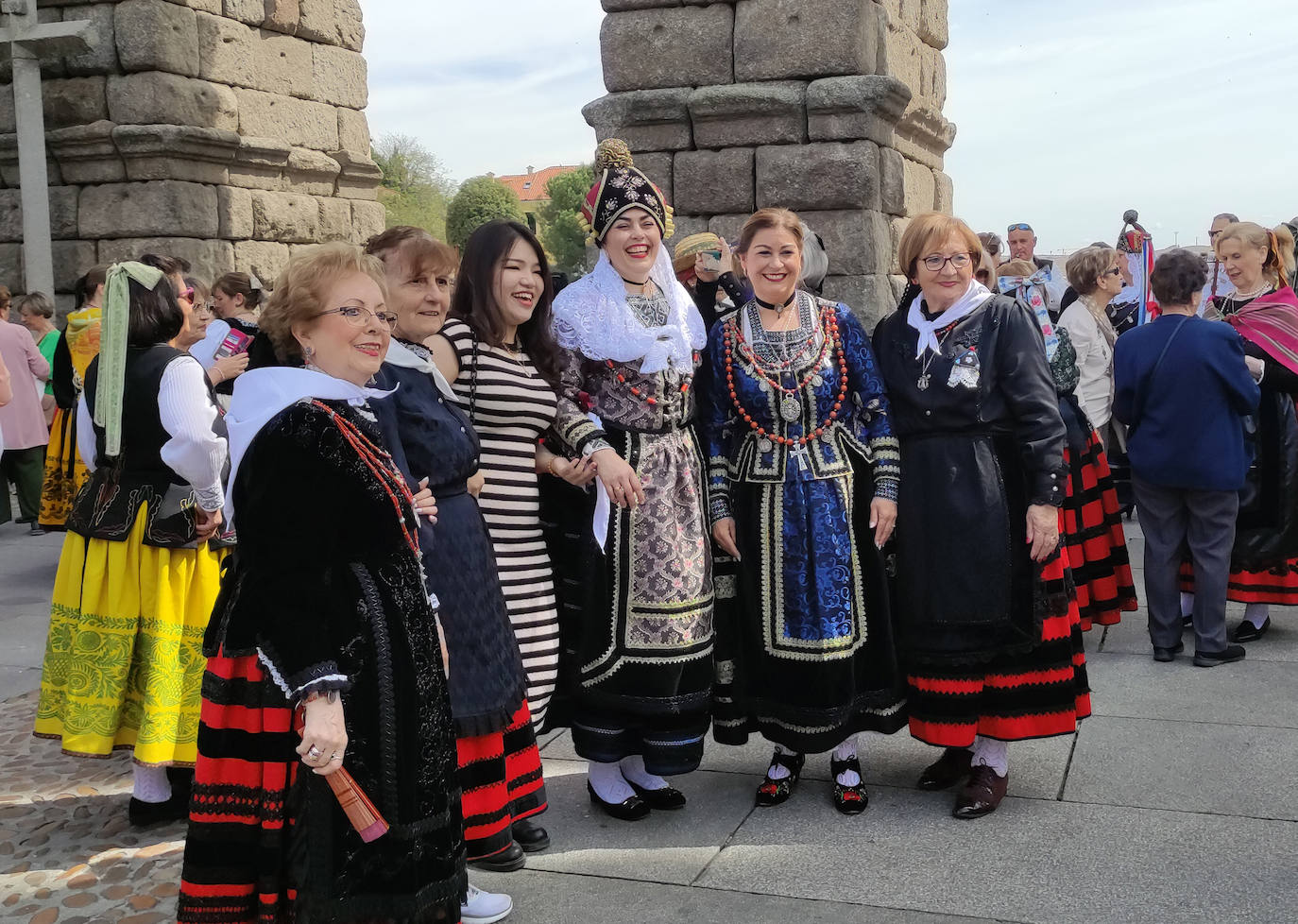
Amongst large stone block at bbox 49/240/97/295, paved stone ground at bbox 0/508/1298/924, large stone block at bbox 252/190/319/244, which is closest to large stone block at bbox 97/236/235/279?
large stone block at bbox 49/240/97/295

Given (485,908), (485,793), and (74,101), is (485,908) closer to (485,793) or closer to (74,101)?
(485,793)

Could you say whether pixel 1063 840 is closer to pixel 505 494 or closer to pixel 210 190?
pixel 505 494

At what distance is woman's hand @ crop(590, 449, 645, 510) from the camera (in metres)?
3.71

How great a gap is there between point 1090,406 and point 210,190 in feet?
21.6

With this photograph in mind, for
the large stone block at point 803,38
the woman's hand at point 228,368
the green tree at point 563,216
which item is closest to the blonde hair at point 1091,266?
the large stone block at point 803,38

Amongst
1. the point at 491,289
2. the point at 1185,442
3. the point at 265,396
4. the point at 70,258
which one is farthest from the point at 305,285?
the point at 70,258

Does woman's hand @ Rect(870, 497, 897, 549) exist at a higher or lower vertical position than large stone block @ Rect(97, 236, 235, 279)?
lower

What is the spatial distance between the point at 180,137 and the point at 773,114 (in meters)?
4.72

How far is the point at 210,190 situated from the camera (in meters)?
9.59

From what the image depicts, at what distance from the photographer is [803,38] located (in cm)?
681

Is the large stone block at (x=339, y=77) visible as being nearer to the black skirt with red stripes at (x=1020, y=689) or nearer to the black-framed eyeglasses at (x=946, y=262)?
the black-framed eyeglasses at (x=946, y=262)

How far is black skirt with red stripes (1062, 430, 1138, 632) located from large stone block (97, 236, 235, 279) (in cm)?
641


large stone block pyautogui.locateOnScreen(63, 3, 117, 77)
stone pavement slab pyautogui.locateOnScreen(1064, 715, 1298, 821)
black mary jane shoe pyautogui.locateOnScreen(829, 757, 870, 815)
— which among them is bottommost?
stone pavement slab pyautogui.locateOnScreen(1064, 715, 1298, 821)

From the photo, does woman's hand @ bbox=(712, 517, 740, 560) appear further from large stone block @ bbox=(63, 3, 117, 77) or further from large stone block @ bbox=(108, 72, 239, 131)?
large stone block @ bbox=(63, 3, 117, 77)
